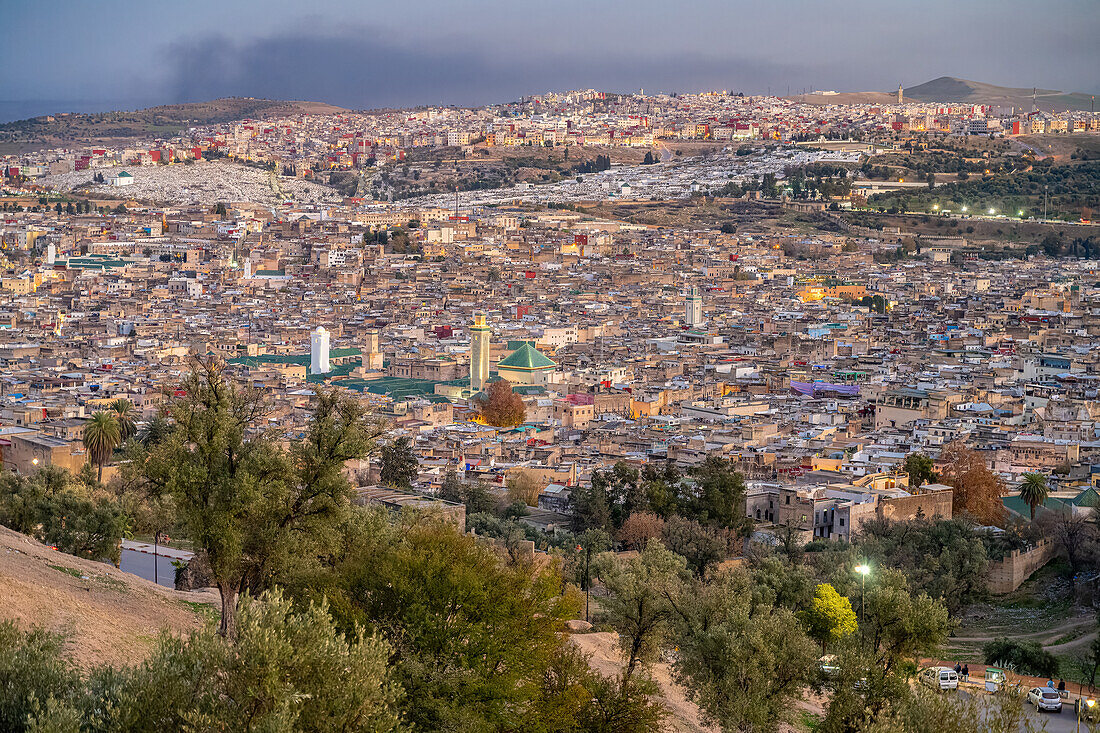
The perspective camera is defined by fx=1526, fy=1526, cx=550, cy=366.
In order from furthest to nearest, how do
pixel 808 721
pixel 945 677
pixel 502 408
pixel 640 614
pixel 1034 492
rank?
pixel 502 408
pixel 1034 492
pixel 945 677
pixel 808 721
pixel 640 614

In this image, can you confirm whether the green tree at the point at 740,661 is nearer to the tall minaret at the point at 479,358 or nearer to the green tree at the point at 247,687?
the green tree at the point at 247,687

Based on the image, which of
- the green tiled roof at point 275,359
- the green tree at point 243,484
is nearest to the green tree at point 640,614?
the green tree at point 243,484

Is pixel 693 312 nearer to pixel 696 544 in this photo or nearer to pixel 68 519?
pixel 696 544

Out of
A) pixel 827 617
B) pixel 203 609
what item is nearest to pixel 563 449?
pixel 827 617

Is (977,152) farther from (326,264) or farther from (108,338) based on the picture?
(108,338)

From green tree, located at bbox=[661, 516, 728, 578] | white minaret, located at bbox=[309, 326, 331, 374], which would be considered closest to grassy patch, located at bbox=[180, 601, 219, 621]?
green tree, located at bbox=[661, 516, 728, 578]
